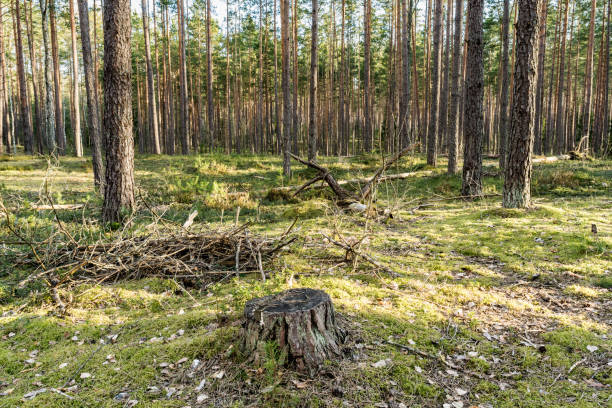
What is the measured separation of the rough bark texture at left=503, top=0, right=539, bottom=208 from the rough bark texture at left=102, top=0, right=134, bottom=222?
25.6ft

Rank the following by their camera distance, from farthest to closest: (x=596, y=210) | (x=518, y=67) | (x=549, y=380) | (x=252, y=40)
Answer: (x=252, y=40)
(x=596, y=210)
(x=518, y=67)
(x=549, y=380)

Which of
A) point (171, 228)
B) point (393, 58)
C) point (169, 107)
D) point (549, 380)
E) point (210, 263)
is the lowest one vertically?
point (549, 380)

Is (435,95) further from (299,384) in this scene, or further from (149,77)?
(149,77)

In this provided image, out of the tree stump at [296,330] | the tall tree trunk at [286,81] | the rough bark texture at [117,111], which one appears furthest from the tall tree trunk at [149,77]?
the tree stump at [296,330]

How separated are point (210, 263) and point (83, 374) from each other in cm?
232

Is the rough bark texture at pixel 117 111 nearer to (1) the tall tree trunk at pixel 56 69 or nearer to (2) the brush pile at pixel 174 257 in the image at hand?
(2) the brush pile at pixel 174 257

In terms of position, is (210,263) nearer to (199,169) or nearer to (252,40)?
(199,169)

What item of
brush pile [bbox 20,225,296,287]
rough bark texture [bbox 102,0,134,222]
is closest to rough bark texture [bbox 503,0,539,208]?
brush pile [bbox 20,225,296,287]

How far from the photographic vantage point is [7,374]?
122 inches

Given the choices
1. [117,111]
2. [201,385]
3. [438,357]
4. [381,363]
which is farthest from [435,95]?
[201,385]

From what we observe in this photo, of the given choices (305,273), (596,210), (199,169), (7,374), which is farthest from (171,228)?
(199,169)

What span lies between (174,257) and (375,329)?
3148mm

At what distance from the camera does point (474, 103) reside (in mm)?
9734

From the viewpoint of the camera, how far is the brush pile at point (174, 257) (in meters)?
4.86
